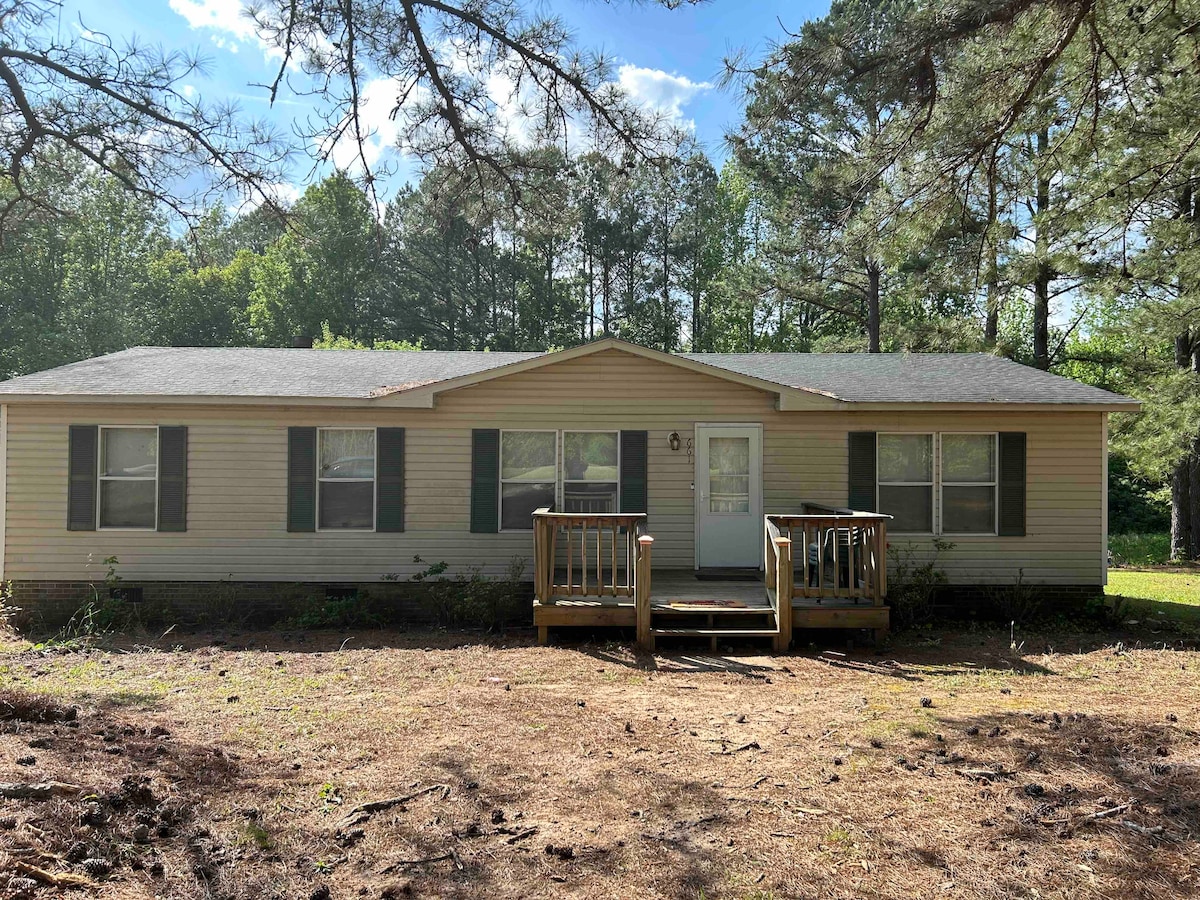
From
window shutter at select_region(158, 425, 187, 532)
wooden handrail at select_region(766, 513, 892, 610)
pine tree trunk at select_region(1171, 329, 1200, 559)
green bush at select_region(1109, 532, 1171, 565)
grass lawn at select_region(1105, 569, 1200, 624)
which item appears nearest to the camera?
wooden handrail at select_region(766, 513, 892, 610)

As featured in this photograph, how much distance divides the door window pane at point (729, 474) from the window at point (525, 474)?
6.65ft

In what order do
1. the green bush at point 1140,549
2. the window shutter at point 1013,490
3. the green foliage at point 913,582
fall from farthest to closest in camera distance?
1. the green bush at point 1140,549
2. the window shutter at point 1013,490
3. the green foliage at point 913,582

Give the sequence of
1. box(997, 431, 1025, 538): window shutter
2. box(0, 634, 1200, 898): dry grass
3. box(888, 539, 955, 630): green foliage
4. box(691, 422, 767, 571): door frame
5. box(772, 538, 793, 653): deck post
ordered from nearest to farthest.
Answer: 1. box(0, 634, 1200, 898): dry grass
2. box(772, 538, 793, 653): deck post
3. box(888, 539, 955, 630): green foliage
4. box(997, 431, 1025, 538): window shutter
5. box(691, 422, 767, 571): door frame

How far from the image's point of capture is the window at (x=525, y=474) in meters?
9.57

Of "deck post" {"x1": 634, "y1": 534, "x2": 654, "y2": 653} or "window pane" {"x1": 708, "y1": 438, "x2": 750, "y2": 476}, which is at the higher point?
"window pane" {"x1": 708, "y1": 438, "x2": 750, "y2": 476}

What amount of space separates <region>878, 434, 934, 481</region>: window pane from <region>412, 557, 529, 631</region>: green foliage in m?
4.81

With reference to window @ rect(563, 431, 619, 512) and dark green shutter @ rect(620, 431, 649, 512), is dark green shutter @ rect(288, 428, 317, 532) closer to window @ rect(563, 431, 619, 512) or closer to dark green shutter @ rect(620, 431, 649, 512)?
window @ rect(563, 431, 619, 512)

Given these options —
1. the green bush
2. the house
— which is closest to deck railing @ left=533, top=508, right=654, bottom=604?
the house

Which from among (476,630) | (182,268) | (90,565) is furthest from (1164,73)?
(182,268)

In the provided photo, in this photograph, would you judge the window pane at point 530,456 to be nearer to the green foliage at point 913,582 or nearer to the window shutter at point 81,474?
the green foliage at point 913,582

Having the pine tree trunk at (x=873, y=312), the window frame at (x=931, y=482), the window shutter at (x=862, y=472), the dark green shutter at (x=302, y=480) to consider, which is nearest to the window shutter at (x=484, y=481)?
the dark green shutter at (x=302, y=480)

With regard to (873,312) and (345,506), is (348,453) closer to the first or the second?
(345,506)

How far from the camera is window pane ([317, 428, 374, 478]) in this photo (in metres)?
9.49

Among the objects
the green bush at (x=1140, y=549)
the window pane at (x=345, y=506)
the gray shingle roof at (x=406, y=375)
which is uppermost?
the gray shingle roof at (x=406, y=375)
